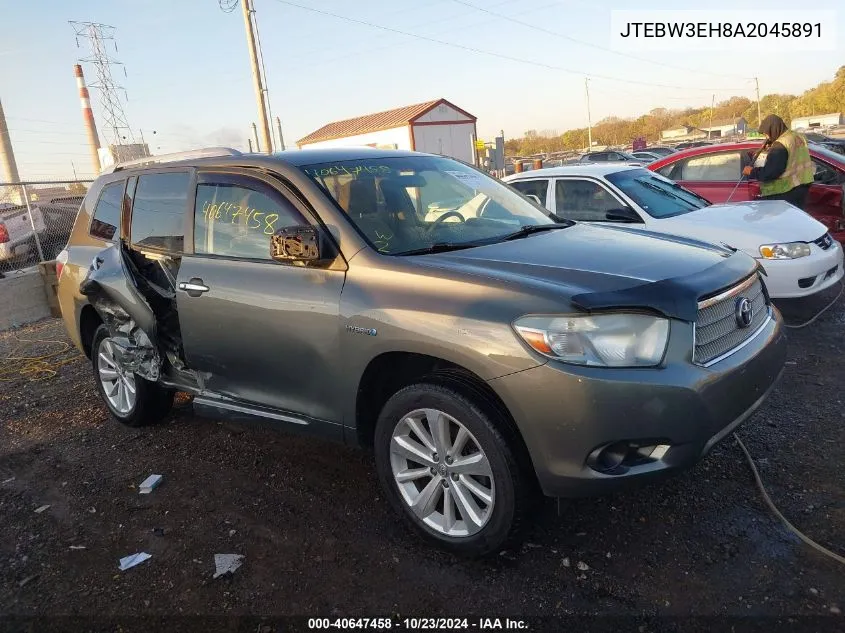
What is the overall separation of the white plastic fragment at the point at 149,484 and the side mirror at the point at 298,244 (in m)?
1.79

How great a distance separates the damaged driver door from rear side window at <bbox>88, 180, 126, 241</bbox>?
1.11 m

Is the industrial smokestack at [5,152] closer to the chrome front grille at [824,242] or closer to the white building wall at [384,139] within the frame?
the white building wall at [384,139]

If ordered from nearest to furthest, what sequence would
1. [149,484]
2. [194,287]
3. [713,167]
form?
[194,287]
[149,484]
[713,167]

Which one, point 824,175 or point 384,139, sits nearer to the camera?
point 824,175

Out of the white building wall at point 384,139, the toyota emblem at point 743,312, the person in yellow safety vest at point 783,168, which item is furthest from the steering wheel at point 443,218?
the white building wall at point 384,139

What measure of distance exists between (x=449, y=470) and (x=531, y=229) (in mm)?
1525

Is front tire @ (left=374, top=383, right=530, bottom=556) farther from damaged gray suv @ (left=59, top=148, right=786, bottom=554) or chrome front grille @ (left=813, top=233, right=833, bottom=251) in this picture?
chrome front grille @ (left=813, top=233, right=833, bottom=251)

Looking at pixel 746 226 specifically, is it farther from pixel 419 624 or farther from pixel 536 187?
pixel 419 624

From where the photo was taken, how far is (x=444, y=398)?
8.77ft

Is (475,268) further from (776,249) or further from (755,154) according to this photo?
(755,154)

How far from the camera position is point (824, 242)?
5855 millimetres

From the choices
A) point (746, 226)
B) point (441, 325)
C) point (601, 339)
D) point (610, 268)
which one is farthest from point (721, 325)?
point (746, 226)

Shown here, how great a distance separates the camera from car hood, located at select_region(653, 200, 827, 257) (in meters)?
5.64

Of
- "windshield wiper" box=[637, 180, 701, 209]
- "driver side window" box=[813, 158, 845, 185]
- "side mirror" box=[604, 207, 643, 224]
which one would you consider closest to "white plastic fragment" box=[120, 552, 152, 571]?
"side mirror" box=[604, 207, 643, 224]
